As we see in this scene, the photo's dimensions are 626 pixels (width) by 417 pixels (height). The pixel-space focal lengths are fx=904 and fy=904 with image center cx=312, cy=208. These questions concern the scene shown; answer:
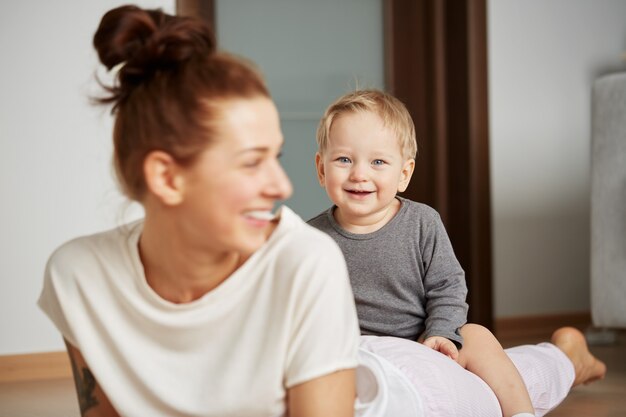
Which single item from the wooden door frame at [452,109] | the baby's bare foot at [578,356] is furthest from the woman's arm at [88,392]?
the wooden door frame at [452,109]

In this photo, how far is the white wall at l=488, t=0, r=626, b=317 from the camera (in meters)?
3.44

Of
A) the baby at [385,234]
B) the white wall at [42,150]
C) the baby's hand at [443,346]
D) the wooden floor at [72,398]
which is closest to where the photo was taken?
the baby's hand at [443,346]

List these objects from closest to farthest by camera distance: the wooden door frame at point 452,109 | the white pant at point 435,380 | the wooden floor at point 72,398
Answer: the white pant at point 435,380
the wooden floor at point 72,398
the wooden door frame at point 452,109

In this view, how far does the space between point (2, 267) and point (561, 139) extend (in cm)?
211

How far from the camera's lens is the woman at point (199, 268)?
114cm

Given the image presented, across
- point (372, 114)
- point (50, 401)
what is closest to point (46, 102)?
point (50, 401)

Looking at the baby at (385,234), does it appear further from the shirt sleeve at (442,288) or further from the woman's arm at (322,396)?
the woman's arm at (322,396)

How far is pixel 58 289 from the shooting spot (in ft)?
4.22

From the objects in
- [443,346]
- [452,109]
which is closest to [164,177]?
[443,346]

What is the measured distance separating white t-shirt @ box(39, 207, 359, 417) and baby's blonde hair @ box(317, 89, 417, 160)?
1.83 ft

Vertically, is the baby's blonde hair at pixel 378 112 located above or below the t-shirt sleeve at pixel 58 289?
above

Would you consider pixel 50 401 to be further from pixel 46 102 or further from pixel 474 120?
pixel 474 120

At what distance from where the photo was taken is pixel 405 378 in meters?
1.42

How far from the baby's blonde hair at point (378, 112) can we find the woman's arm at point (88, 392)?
0.70m
